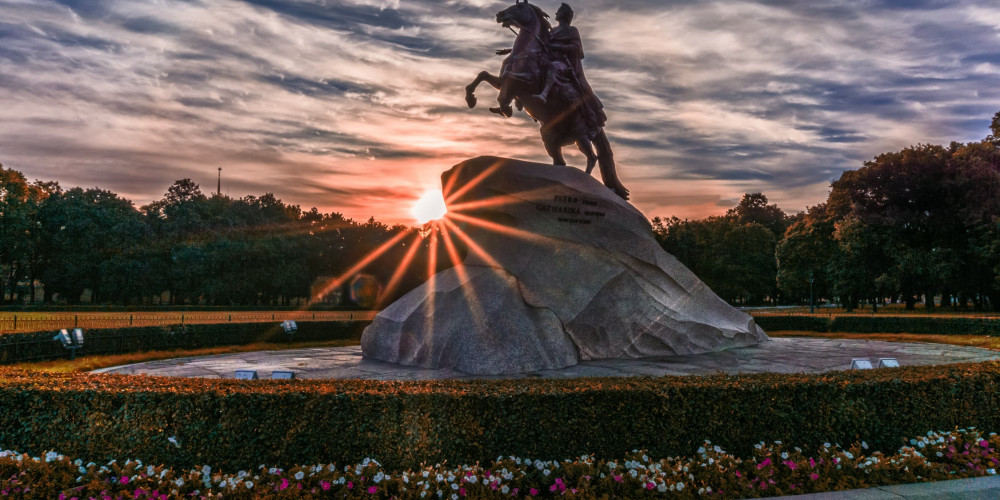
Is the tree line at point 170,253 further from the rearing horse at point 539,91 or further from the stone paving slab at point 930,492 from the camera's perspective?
the stone paving slab at point 930,492

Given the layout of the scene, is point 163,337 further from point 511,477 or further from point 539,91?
point 511,477

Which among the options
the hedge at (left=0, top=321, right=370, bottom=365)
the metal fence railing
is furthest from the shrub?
the hedge at (left=0, top=321, right=370, bottom=365)

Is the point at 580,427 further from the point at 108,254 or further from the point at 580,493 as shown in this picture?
the point at 108,254

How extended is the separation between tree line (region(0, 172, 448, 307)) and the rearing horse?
42.2 metres

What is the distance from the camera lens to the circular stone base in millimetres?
11461

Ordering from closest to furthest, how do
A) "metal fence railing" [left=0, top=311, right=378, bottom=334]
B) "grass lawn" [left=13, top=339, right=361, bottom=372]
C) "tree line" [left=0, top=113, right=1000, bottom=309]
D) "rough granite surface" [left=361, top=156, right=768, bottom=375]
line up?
"rough granite surface" [left=361, top=156, right=768, bottom=375], "grass lawn" [left=13, top=339, right=361, bottom=372], "metal fence railing" [left=0, top=311, right=378, bottom=334], "tree line" [left=0, top=113, right=1000, bottom=309]

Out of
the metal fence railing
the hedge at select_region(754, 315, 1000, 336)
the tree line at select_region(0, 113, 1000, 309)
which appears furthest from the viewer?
the tree line at select_region(0, 113, 1000, 309)

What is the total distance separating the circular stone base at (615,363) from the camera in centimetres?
1146

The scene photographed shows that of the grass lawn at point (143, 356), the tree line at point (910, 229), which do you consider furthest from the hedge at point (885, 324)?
the tree line at point (910, 229)

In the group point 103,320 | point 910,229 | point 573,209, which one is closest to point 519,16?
point 573,209

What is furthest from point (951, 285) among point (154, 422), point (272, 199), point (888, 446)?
point (272, 199)

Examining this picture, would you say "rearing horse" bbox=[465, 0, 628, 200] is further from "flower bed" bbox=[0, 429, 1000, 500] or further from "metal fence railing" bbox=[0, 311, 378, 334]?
"metal fence railing" bbox=[0, 311, 378, 334]

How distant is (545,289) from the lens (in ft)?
42.5

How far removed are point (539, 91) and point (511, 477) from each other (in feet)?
36.5
